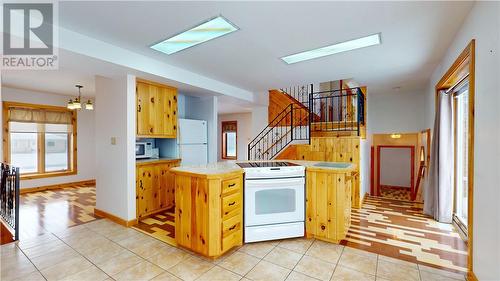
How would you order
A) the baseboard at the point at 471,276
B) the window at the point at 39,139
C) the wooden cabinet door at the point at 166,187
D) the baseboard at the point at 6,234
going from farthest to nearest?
the window at the point at 39,139
the wooden cabinet door at the point at 166,187
the baseboard at the point at 6,234
the baseboard at the point at 471,276

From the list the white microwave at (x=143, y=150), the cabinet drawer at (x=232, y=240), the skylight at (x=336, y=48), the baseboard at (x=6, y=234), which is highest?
the skylight at (x=336, y=48)

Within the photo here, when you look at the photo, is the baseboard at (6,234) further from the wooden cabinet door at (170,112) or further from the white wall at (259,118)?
the white wall at (259,118)

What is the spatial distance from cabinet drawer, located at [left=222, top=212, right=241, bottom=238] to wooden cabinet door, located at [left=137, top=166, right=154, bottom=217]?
6.26 feet

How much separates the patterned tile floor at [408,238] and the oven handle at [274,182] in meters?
0.98

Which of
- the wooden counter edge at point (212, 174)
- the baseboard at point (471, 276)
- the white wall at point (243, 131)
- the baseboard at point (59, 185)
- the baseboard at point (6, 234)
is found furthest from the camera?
the white wall at point (243, 131)

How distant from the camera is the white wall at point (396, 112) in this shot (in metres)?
5.47

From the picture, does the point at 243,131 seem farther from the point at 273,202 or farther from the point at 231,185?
the point at 231,185

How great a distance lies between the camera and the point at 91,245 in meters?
2.74

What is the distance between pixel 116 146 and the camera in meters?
3.58

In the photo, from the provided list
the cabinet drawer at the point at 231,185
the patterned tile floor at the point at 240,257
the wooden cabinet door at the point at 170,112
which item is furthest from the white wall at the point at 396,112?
the wooden cabinet door at the point at 170,112

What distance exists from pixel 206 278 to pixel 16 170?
2997 mm

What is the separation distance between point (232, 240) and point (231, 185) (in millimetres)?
652

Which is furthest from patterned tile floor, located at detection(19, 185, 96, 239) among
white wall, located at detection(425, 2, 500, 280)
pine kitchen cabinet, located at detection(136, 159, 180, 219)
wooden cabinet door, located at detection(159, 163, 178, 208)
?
white wall, located at detection(425, 2, 500, 280)

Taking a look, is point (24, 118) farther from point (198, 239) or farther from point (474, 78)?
point (474, 78)
